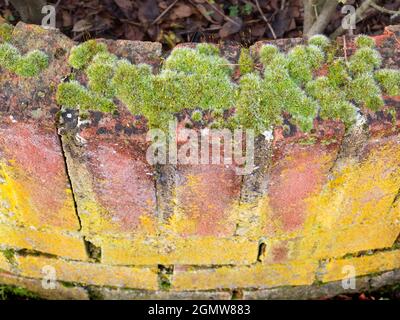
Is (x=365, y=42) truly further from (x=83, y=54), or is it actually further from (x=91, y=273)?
(x=91, y=273)

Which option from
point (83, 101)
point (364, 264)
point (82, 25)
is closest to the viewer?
point (83, 101)

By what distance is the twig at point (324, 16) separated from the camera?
2.70 metres

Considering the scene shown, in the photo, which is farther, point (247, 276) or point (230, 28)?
point (230, 28)

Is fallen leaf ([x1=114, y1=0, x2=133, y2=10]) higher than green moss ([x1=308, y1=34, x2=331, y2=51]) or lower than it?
higher

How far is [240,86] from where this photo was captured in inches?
80.0

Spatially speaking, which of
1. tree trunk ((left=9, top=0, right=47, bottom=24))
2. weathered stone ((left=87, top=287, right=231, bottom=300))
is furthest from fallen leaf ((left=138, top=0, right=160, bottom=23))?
weathered stone ((left=87, top=287, right=231, bottom=300))

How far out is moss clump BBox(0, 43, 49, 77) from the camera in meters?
2.03

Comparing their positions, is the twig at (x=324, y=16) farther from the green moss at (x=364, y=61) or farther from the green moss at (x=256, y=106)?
the green moss at (x=256, y=106)

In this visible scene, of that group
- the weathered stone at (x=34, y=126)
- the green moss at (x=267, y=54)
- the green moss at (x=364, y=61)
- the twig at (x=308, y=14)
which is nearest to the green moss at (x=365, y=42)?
the green moss at (x=364, y=61)

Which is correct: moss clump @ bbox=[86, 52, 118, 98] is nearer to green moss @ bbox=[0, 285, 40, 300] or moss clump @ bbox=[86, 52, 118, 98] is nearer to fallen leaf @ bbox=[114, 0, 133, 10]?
fallen leaf @ bbox=[114, 0, 133, 10]

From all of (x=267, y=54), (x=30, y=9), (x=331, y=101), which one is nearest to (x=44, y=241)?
(x=30, y=9)

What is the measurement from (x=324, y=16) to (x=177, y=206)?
1146 millimetres

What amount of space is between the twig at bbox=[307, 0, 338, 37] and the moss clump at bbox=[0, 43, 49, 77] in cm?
136
